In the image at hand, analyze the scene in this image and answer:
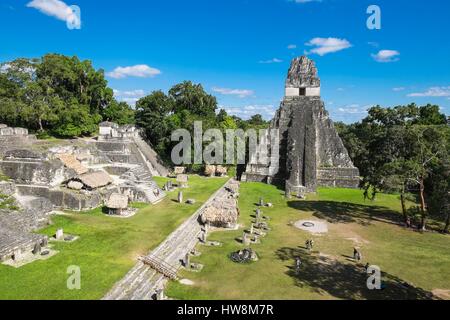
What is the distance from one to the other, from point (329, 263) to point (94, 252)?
39.3 feet

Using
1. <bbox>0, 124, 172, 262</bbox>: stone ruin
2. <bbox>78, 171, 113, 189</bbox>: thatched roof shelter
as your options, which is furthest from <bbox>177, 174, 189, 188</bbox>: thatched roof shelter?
<bbox>78, 171, 113, 189</bbox>: thatched roof shelter

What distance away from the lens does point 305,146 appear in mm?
35656

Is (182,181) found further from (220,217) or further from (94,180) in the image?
(220,217)

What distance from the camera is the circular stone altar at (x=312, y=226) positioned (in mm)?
21366

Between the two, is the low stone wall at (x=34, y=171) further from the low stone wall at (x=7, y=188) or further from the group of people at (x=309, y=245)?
the group of people at (x=309, y=245)

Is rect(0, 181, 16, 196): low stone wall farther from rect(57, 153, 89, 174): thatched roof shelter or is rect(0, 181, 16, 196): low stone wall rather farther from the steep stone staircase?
the steep stone staircase

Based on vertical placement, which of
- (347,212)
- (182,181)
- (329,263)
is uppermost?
(182,181)

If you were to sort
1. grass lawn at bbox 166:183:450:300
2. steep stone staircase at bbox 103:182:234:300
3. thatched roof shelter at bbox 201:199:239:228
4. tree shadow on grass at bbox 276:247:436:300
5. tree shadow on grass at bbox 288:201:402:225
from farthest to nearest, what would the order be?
tree shadow on grass at bbox 288:201:402:225
thatched roof shelter at bbox 201:199:239:228
grass lawn at bbox 166:183:450:300
tree shadow on grass at bbox 276:247:436:300
steep stone staircase at bbox 103:182:234:300

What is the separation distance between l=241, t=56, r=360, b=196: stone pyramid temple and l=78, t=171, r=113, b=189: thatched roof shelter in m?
16.9

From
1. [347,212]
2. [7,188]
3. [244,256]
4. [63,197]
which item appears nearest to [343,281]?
[244,256]

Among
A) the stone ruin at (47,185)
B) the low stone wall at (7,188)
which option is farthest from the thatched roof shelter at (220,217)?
the low stone wall at (7,188)

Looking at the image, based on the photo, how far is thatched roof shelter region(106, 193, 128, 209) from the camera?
839 inches

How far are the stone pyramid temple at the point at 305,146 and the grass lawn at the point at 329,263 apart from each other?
30.0ft
